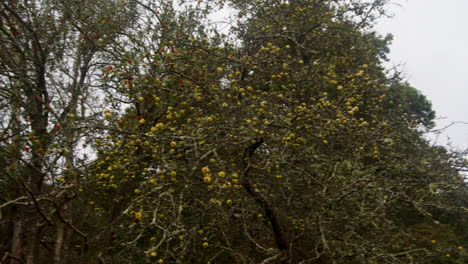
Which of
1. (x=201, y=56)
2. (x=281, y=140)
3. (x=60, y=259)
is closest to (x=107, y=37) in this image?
(x=201, y=56)

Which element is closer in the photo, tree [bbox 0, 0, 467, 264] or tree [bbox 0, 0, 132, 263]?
tree [bbox 0, 0, 467, 264]

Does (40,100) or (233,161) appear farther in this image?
(40,100)

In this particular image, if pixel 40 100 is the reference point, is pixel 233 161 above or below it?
below

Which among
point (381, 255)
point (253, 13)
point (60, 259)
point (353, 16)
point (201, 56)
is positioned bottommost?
point (381, 255)

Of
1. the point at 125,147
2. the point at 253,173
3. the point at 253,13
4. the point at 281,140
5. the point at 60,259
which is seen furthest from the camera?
the point at 253,13

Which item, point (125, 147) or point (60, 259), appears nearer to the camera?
point (125, 147)

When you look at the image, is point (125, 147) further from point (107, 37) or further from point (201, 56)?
point (107, 37)

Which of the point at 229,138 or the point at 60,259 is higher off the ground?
the point at 229,138

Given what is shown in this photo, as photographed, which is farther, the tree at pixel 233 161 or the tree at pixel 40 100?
the tree at pixel 40 100

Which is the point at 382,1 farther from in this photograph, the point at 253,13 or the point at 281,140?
the point at 281,140

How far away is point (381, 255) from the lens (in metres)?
3.40

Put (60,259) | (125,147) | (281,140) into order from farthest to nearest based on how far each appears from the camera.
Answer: (60,259) < (125,147) < (281,140)

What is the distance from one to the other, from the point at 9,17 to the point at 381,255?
594cm

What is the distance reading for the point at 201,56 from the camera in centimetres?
482
